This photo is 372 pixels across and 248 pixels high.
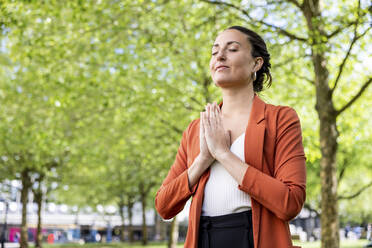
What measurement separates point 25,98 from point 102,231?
199 ft

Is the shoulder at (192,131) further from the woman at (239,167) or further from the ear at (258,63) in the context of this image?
the ear at (258,63)

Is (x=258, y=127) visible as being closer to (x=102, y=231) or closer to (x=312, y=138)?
(x=312, y=138)

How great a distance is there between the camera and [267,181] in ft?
6.43

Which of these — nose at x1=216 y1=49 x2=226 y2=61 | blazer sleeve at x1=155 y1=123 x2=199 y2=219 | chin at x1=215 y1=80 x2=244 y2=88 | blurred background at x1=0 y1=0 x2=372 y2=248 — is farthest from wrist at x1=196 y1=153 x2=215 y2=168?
blurred background at x1=0 y1=0 x2=372 y2=248

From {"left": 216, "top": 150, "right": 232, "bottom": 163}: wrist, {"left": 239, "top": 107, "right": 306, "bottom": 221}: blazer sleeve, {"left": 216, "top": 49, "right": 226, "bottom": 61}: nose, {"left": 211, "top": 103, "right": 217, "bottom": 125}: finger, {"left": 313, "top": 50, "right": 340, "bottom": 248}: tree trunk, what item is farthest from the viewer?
{"left": 313, "top": 50, "right": 340, "bottom": 248}: tree trunk

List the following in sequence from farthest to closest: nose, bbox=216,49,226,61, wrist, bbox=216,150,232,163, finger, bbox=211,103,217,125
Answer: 1. nose, bbox=216,49,226,61
2. finger, bbox=211,103,217,125
3. wrist, bbox=216,150,232,163

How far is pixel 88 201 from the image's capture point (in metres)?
43.5

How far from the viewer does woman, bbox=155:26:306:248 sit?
1974mm

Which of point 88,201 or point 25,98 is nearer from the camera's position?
point 25,98

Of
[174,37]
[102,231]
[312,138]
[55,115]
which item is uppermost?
[174,37]

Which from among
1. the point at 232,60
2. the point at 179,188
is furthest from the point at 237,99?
the point at 179,188

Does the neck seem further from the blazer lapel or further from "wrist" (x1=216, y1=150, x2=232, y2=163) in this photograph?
"wrist" (x1=216, y1=150, x2=232, y2=163)

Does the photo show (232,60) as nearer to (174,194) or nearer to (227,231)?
(174,194)

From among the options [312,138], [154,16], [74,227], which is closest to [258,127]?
[154,16]
